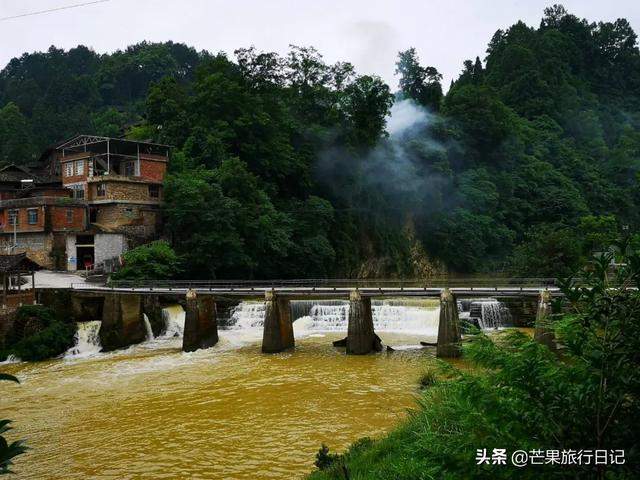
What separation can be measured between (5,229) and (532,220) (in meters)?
61.6

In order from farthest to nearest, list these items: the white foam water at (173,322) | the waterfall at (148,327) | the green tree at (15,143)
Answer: the green tree at (15,143), the white foam water at (173,322), the waterfall at (148,327)

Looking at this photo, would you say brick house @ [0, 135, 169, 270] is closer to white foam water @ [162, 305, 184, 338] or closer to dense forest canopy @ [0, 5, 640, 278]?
dense forest canopy @ [0, 5, 640, 278]

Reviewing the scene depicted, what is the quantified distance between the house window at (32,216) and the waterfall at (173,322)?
56.3 feet

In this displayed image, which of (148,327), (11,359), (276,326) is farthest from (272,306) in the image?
(11,359)

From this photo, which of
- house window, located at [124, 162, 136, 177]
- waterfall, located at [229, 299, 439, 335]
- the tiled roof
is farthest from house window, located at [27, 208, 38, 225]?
waterfall, located at [229, 299, 439, 335]

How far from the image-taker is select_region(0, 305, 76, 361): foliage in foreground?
110 ft

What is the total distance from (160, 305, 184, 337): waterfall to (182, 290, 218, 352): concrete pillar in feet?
15.8

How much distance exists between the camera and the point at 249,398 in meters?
24.7

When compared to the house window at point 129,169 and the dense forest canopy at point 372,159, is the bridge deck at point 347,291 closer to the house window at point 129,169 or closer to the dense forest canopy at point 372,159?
the dense forest canopy at point 372,159

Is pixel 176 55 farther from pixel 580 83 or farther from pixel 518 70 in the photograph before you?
pixel 580 83

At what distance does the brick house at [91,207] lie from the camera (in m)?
50.2

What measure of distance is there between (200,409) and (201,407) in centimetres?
27

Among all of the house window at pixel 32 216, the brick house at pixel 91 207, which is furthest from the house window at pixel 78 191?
the house window at pixel 32 216

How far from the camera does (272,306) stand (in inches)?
1362
